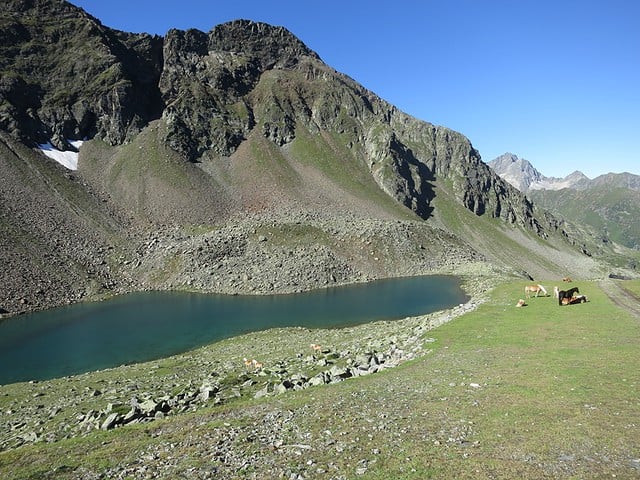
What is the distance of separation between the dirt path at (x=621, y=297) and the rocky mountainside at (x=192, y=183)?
59.5 metres

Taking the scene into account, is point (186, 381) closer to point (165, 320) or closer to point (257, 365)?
point (257, 365)

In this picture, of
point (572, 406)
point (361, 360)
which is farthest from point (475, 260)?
point (572, 406)

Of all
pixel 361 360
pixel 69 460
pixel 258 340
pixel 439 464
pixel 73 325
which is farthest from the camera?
pixel 73 325

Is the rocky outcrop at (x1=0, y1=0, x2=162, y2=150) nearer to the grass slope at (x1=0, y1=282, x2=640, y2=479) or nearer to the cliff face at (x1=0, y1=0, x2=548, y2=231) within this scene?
the cliff face at (x1=0, y1=0, x2=548, y2=231)

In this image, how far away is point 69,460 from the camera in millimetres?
16188

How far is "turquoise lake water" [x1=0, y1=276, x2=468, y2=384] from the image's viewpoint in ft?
161

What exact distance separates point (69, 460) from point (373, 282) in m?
91.9

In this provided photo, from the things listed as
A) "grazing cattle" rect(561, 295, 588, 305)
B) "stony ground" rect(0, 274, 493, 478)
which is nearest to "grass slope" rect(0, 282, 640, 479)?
"stony ground" rect(0, 274, 493, 478)

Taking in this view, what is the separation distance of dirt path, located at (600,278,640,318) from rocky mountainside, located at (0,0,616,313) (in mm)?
59461

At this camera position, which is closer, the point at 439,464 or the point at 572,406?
the point at 439,464

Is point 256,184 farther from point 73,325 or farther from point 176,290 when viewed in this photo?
point 73,325

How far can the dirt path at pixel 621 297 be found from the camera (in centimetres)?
3651

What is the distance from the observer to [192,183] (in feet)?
472

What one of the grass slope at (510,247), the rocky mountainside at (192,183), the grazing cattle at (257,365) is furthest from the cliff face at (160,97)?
the grazing cattle at (257,365)
